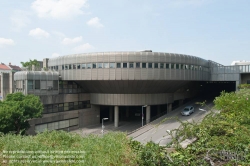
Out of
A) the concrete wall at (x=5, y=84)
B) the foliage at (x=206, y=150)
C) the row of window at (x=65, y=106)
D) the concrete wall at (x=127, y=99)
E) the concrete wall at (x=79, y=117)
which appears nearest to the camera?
the foliage at (x=206, y=150)

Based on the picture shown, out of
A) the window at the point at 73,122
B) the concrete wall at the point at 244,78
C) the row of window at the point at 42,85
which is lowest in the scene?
the window at the point at 73,122

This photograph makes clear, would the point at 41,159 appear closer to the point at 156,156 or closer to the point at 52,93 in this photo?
the point at 156,156

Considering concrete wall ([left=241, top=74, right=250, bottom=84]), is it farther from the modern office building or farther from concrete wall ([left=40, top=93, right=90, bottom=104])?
concrete wall ([left=40, top=93, right=90, bottom=104])

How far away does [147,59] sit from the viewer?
113ft

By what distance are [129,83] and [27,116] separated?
59.3 ft

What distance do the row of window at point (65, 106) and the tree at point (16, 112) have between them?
799cm

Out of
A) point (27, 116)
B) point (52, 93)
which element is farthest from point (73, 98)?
point (27, 116)

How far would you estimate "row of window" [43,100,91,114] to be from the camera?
34812mm

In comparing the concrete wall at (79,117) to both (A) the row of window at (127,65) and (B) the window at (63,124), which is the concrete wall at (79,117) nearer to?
(B) the window at (63,124)

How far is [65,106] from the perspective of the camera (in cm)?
3778

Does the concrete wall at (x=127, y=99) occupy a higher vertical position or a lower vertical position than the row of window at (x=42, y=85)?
lower

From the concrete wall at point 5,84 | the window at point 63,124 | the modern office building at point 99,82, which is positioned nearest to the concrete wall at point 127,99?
the modern office building at point 99,82

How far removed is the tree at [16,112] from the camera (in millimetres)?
21781

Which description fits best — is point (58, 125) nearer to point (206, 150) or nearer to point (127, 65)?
point (127, 65)
